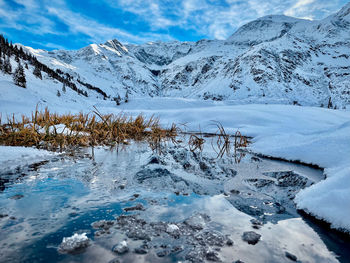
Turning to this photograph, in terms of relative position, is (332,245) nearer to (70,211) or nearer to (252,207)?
(252,207)

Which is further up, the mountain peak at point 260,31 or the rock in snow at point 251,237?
the mountain peak at point 260,31

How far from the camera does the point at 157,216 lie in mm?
1111

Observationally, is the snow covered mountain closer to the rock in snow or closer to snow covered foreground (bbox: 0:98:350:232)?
snow covered foreground (bbox: 0:98:350:232)

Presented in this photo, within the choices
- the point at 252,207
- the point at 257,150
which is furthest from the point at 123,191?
the point at 257,150

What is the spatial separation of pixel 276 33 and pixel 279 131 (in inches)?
6846

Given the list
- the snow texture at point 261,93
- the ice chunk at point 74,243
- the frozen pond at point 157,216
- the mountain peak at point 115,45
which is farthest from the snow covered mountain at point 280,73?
the mountain peak at point 115,45

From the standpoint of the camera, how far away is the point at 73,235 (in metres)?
0.89

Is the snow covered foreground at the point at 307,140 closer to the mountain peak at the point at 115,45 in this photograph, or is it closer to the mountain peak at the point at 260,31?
the mountain peak at the point at 260,31

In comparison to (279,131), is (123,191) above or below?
below

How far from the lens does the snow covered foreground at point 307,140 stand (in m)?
1.16

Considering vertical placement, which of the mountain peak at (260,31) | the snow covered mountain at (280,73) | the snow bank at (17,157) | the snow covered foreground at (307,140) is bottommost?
the snow bank at (17,157)

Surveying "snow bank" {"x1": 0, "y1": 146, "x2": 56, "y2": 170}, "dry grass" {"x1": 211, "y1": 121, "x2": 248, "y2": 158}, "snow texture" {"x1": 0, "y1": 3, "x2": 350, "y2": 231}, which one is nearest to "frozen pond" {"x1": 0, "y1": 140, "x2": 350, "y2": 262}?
"snow bank" {"x1": 0, "y1": 146, "x2": 56, "y2": 170}

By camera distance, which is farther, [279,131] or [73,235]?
[279,131]

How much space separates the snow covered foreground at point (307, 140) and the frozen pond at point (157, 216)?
0.13 m
